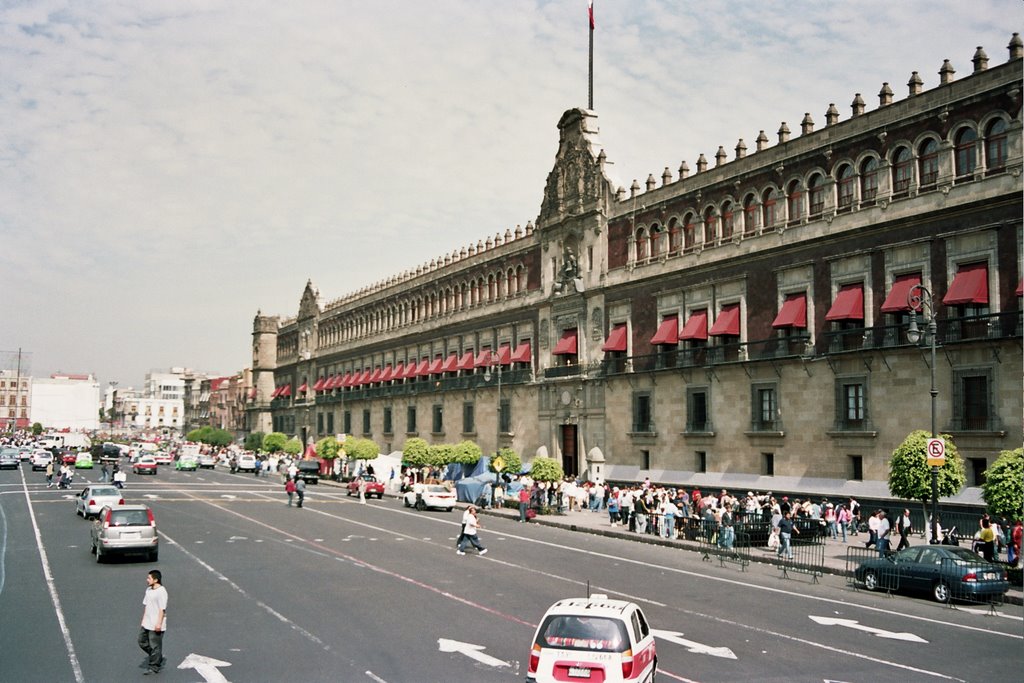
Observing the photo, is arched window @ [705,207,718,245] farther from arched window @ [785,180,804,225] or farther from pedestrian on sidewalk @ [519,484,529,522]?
pedestrian on sidewalk @ [519,484,529,522]

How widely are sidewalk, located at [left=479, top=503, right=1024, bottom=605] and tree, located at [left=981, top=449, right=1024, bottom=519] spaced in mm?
2248

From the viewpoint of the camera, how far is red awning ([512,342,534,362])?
59.2 metres

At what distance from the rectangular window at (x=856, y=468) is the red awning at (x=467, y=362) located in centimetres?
3348

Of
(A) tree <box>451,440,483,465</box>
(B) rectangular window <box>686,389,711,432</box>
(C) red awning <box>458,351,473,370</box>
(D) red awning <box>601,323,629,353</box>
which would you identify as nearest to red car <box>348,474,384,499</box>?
(A) tree <box>451,440,483,465</box>

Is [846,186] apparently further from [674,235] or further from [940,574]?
[940,574]

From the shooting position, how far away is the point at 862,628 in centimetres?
1781

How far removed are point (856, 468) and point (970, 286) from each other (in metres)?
8.27

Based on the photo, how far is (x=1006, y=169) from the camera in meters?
31.8

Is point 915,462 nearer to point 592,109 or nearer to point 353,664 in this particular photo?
point 353,664

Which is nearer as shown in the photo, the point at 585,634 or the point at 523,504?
the point at 585,634

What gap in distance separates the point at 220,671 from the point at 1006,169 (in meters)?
29.3

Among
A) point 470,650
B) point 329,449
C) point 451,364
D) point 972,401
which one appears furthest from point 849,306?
point 329,449

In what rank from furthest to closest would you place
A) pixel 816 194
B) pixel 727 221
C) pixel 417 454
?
pixel 417 454
pixel 727 221
pixel 816 194

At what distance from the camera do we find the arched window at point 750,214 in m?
42.8
